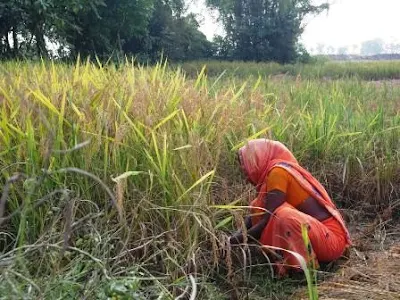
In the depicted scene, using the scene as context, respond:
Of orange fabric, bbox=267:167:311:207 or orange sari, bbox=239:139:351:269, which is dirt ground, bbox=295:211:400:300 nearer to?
orange sari, bbox=239:139:351:269

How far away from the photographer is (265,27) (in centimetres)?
2200

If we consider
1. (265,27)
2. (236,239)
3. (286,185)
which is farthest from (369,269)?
(265,27)

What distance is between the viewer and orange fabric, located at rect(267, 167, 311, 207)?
274 centimetres

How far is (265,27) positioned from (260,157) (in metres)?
19.9

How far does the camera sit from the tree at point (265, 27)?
2209 cm

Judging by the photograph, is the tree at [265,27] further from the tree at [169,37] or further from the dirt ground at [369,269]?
the dirt ground at [369,269]

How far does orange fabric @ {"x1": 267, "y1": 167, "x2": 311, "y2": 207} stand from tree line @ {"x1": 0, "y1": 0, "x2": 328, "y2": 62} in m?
5.47

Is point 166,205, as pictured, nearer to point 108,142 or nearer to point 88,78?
point 108,142

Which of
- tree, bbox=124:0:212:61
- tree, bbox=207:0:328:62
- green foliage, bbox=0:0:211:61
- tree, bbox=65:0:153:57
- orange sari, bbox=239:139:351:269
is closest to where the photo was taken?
orange sari, bbox=239:139:351:269

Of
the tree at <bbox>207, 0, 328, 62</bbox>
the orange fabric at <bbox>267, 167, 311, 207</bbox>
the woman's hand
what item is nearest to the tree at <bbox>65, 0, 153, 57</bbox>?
the tree at <bbox>207, 0, 328, 62</bbox>

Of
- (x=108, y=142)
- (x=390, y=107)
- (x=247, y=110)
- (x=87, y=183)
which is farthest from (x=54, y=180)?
(x=390, y=107)

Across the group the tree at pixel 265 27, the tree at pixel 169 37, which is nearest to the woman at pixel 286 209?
the tree at pixel 169 37

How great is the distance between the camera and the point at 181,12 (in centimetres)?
2027

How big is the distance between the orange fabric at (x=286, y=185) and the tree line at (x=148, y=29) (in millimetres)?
5474
